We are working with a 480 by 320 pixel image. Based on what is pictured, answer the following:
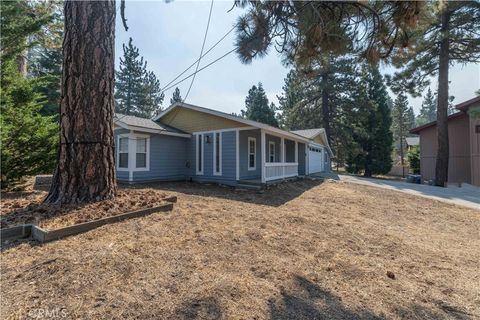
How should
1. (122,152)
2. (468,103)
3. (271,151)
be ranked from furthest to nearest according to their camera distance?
(271,151), (468,103), (122,152)

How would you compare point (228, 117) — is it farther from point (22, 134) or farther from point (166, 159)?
point (22, 134)

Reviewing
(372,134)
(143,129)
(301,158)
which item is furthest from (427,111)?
(143,129)

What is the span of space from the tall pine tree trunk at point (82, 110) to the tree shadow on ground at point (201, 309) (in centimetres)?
302

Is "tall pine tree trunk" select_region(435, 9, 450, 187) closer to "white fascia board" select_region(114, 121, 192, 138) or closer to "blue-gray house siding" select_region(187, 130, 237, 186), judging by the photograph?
"blue-gray house siding" select_region(187, 130, 237, 186)

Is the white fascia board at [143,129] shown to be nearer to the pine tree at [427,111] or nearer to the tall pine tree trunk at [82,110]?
the tall pine tree trunk at [82,110]

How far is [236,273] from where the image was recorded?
2.88 m

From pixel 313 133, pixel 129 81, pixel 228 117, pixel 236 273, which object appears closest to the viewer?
pixel 236 273

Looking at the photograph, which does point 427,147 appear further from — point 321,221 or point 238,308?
point 238,308

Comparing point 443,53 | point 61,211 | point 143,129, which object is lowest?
point 61,211

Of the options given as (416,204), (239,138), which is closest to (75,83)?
(239,138)

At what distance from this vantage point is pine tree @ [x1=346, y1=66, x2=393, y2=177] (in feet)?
80.6

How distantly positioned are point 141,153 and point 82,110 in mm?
6717

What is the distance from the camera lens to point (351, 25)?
4.43m

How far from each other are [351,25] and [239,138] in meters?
7.23
